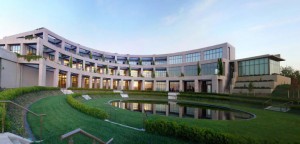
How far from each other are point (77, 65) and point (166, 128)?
56.2 m

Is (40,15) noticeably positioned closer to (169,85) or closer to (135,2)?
(135,2)

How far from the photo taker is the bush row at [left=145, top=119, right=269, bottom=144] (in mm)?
7258

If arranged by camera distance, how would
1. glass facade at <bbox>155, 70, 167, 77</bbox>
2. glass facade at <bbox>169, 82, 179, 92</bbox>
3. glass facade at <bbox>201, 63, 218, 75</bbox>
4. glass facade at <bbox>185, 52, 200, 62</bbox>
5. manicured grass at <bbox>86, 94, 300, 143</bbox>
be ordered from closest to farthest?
1. manicured grass at <bbox>86, 94, 300, 143</bbox>
2. glass facade at <bbox>201, 63, 218, 75</bbox>
3. glass facade at <bbox>185, 52, 200, 62</bbox>
4. glass facade at <bbox>169, 82, 179, 92</bbox>
5. glass facade at <bbox>155, 70, 167, 77</bbox>

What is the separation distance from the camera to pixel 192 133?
27.7ft

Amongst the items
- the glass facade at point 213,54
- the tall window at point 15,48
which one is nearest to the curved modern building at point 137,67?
the glass facade at point 213,54

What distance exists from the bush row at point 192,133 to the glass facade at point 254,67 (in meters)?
41.6

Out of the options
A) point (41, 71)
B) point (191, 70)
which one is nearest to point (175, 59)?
point (191, 70)

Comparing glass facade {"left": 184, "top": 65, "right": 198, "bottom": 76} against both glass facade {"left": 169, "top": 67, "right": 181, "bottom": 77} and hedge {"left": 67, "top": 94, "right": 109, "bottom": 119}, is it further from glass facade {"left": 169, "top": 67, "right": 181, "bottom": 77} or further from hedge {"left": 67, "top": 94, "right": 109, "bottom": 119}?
hedge {"left": 67, "top": 94, "right": 109, "bottom": 119}

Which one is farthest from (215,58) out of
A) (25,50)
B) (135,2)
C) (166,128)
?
(25,50)

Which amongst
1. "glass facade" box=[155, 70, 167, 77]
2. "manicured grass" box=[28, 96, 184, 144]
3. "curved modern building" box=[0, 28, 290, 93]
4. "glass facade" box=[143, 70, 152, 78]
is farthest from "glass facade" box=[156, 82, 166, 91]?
"manicured grass" box=[28, 96, 184, 144]

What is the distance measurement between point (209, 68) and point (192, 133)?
148 feet

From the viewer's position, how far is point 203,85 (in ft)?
176

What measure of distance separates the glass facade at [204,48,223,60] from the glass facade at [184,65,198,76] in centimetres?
489

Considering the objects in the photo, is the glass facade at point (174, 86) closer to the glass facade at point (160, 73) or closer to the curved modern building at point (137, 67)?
the curved modern building at point (137, 67)
